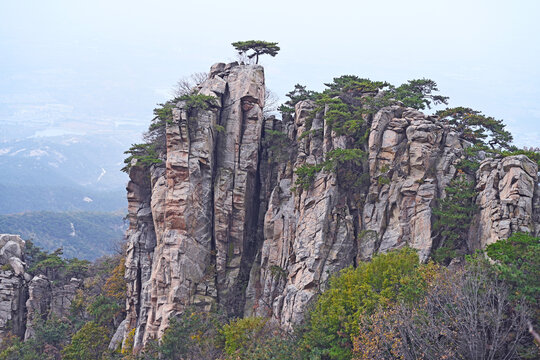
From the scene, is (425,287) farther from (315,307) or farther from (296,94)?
(296,94)

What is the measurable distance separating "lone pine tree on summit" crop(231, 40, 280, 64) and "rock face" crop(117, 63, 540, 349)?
2.18 metres

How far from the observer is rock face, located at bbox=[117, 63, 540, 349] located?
3297 centimetres

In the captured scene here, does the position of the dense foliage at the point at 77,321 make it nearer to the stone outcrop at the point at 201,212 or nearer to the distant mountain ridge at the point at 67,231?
the stone outcrop at the point at 201,212

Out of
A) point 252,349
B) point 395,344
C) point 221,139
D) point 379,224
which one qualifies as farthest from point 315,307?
point 221,139

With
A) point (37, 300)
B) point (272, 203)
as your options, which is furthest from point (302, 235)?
point (37, 300)

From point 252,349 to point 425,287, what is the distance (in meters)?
11.0

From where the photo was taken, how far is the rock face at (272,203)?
108 feet

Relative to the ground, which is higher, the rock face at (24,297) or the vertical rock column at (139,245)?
the vertical rock column at (139,245)

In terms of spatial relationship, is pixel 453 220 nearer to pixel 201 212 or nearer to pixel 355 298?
pixel 355 298

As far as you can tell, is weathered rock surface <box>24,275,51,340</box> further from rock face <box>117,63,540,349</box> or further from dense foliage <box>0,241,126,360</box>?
rock face <box>117,63,540,349</box>

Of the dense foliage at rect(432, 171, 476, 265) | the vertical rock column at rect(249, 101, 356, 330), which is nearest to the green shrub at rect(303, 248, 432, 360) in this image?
the dense foliage at rect(432, 171, 476, 265)

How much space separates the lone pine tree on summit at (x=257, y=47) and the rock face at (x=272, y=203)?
2.18 meters

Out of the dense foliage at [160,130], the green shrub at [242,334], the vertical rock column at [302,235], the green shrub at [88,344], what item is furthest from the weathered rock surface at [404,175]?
the green shrub at [88,344]

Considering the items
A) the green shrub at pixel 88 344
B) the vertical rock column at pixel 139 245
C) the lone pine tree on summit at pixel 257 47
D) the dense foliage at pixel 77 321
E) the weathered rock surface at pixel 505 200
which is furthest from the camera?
the lone pine tree on summit at pixel 257 47
